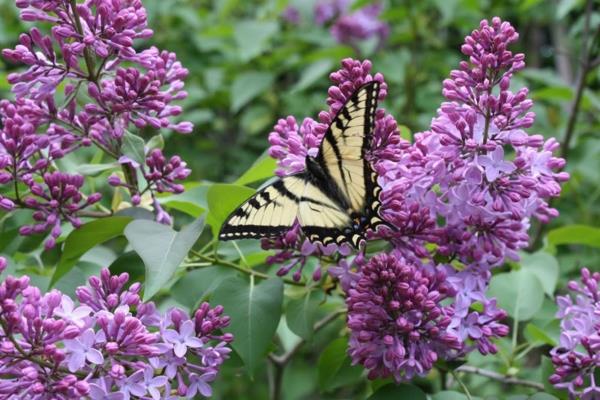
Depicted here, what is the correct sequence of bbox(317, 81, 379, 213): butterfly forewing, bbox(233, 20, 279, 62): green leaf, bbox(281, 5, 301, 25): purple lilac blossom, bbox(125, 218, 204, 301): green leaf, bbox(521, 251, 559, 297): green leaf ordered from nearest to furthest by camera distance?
bbox(125, 218, 204, 301): green leaf
bbox(317, 81, 379, 213): butterfly forewing
bbox(521, 251, 559, 297): green leaf
bbox(233, 20, 279, 62): green leaf
bbox(281, 5, 301, 25): purple lilac blossom

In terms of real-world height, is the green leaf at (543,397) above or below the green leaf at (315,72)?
below

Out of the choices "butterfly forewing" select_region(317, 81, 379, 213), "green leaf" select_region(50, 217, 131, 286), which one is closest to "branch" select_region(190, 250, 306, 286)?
"green leaf" select_region(50, 217, 131, 286)

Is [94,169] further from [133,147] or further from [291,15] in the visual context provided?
[291,15]

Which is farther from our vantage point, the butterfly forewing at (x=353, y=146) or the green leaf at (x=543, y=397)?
the green leaf at (x=543, y=397)

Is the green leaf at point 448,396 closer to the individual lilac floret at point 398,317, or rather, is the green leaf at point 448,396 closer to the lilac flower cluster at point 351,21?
the individual lilac floret at point 398,317

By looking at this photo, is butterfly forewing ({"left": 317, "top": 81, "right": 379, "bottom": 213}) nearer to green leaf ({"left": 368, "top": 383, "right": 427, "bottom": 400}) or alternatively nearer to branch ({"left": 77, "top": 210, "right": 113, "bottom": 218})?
green leaf ({"left": 368, "top": 383, "right": 427, "bottom": 400})

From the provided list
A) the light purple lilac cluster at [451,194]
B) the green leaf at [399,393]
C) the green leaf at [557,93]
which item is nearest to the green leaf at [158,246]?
the light purple lilac cluster at [451,194]

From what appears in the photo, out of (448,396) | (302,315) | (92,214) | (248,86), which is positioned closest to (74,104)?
(92,214)
